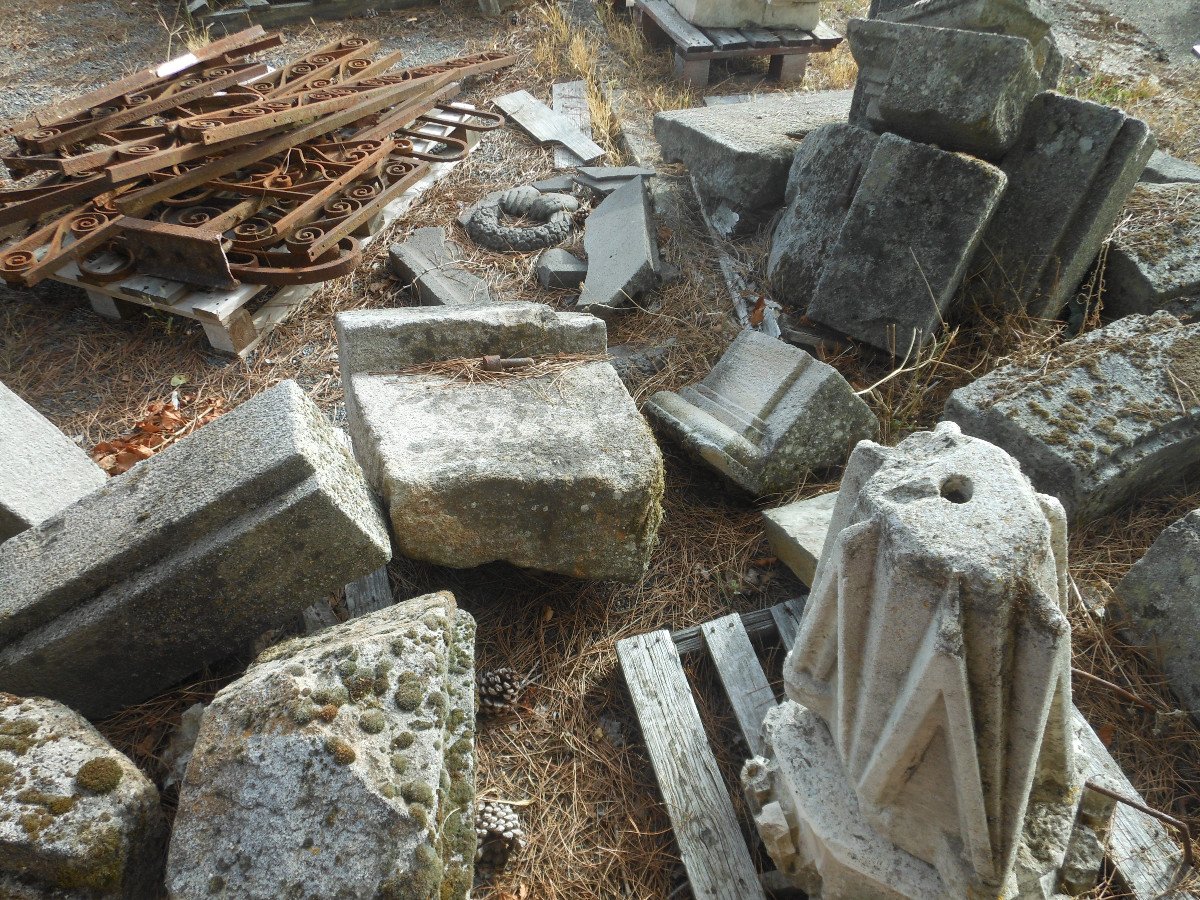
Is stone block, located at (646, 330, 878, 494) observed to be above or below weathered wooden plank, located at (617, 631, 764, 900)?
above

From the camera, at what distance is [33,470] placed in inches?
102

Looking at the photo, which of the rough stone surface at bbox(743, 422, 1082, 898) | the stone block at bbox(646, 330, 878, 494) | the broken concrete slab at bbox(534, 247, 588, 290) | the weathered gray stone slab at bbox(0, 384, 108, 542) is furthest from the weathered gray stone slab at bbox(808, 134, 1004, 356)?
the weathered gray stone slab at bbox(0, 384, 108, 542)

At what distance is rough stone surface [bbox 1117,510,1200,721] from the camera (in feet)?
8.02

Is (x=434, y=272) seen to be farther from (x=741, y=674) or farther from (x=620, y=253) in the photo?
(x=741, y=674)

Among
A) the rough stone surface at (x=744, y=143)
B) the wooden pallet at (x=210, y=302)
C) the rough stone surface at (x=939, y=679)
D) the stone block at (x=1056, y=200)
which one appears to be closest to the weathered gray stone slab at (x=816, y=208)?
the rough stone surface at (x=744, y=143)

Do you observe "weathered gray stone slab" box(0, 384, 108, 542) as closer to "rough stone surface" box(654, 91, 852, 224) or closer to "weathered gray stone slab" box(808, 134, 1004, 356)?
"weathered gray stone slab" box(808, 134, 1004, 356)

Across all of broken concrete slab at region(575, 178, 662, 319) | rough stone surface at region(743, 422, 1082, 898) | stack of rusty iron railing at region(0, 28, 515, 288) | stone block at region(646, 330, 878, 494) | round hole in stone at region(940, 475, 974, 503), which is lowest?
broken concrete slab at region(575, 178, 662, 319)

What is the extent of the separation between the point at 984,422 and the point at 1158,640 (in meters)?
0.89

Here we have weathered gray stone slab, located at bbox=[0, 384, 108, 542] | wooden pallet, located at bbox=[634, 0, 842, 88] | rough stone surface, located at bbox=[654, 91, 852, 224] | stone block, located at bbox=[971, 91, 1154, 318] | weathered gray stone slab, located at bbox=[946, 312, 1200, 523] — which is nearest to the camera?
weathered gray stone slab, located at bbox=[0, 384, 108, 542]

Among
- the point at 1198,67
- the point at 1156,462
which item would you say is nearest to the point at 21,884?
the point at 1156,462

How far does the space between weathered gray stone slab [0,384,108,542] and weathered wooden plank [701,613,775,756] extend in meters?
2.18

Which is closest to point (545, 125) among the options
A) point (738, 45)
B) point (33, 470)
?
point (738, 45)

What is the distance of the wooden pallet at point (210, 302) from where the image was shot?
3760mm

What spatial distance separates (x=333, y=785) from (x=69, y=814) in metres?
0.65
